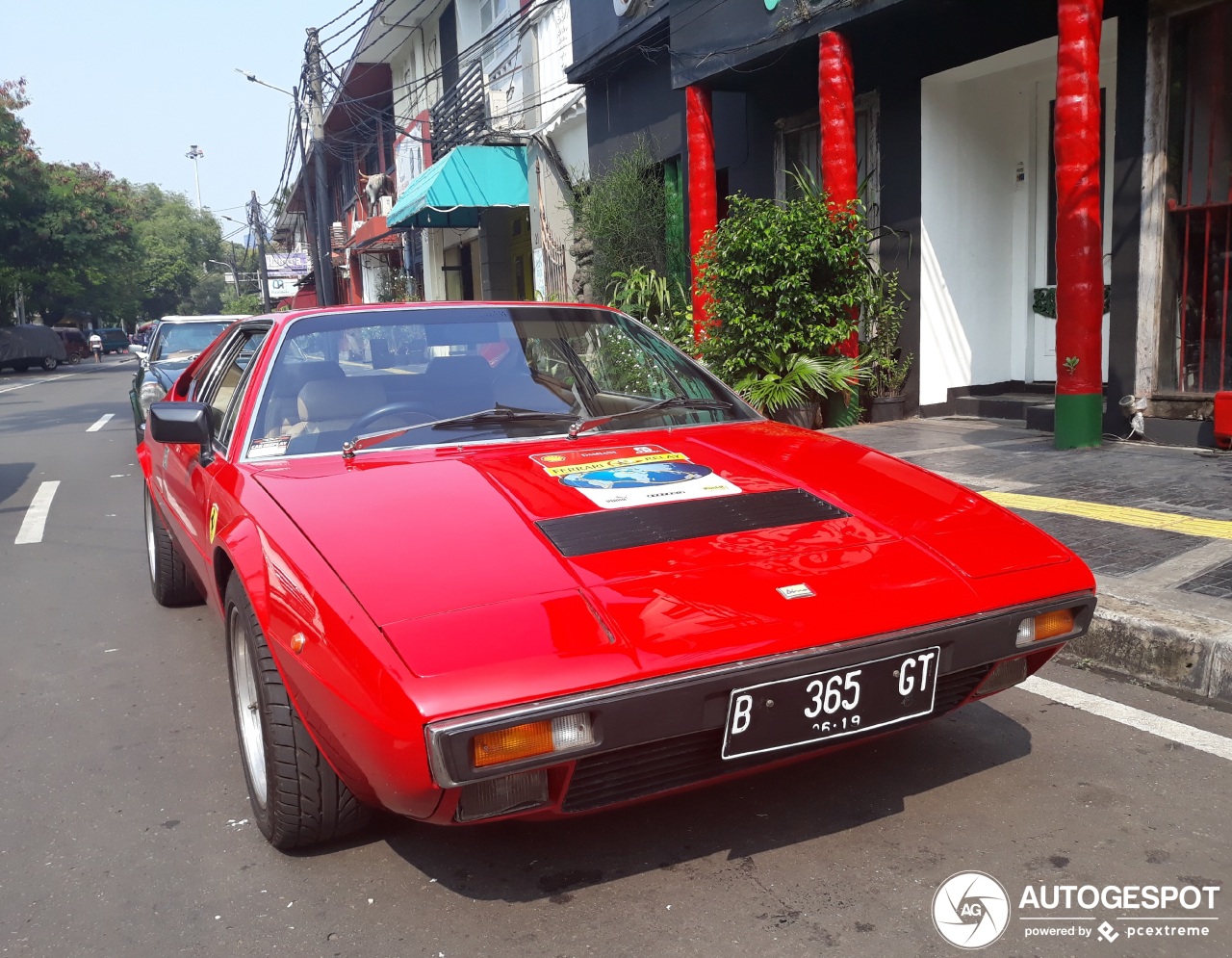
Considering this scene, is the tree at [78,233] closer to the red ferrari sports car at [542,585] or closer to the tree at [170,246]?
the tree at [170,246]

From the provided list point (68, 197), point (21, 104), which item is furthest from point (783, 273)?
point (68, 197)

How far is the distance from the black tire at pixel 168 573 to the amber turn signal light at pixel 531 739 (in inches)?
132

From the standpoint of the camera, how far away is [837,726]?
2.34m

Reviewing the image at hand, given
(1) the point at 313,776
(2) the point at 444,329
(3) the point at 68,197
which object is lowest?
(1) the point at 313,776

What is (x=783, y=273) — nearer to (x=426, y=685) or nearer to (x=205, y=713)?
(x=205, y=713)

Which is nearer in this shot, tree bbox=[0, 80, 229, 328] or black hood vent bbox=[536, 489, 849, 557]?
black hood vent bbox=[536, 489, 849, 557]

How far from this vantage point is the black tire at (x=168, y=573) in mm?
5068

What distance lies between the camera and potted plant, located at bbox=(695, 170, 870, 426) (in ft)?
29.2

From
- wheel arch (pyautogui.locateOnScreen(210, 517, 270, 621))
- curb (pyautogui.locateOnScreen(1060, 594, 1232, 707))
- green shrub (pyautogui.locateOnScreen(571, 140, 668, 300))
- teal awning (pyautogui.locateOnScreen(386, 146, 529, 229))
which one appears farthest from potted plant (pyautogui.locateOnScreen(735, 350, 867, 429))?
teal awning (pyautogui.locateOnScreen(386, 146, 529, 229))

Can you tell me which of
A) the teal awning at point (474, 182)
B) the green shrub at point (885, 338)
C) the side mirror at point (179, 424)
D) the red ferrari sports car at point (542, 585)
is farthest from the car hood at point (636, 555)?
the teal awning at point (474, 182)

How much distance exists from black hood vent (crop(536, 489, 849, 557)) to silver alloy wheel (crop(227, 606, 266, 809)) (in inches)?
36.2

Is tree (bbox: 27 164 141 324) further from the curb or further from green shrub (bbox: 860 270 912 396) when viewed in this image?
the curb

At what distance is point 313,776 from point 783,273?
23.6ft

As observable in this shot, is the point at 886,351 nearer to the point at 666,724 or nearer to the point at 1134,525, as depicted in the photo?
the point at 1134,525
